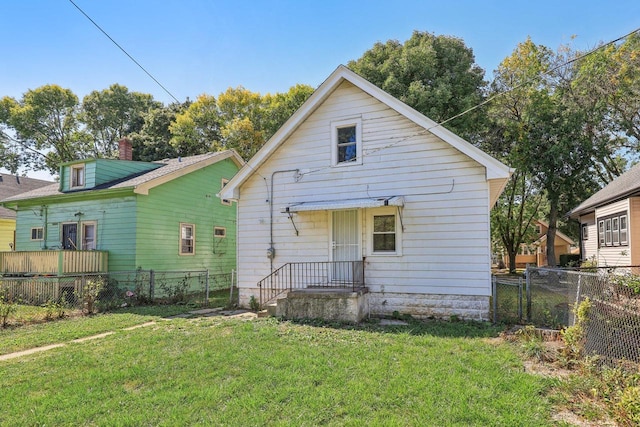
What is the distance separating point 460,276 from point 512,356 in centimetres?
305

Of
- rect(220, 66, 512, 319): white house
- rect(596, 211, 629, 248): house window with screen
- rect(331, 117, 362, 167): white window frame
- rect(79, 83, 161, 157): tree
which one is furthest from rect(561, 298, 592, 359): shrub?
rect(79, 83, 161, 157): tree

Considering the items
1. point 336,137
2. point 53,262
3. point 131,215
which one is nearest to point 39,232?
point 53,262

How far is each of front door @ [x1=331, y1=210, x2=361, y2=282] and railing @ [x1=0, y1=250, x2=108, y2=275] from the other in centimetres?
905

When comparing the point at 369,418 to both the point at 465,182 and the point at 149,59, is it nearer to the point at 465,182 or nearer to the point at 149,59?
the point at 465,182

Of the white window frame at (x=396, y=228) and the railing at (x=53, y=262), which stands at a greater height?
the white window frame at (x=396, y=228)

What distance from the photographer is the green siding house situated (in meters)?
13.6

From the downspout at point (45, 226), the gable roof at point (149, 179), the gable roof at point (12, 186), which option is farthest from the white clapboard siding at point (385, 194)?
the gable roof at point (12, 186)

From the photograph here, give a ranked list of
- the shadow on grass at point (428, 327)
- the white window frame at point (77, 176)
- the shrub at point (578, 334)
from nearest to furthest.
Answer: the shrub at point (578, 334) → the shadow on grass at point (428, 327) → the white window frame at point (77, 176)

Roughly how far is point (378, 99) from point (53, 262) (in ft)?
38.6

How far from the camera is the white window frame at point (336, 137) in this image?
971 centimetres

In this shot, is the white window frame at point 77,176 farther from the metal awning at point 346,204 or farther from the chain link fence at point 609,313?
the chain link fence at point 609,313

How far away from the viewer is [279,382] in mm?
4621

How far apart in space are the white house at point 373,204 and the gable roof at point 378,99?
27 mm

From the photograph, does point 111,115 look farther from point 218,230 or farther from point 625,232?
point 625,232
